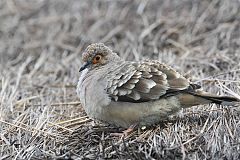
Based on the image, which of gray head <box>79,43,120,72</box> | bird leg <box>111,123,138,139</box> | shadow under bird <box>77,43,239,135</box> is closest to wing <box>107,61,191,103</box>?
shadow under bird <box>77,43,239,135</box>

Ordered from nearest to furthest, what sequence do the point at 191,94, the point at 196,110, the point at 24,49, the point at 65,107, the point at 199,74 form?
the point at 191,94
the point at 196,110
the point at 65,107
the point at 199,74
the point at 24,49

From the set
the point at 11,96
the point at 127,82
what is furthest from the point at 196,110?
the point at 11,96

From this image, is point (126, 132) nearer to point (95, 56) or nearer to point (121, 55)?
point (95, 56)

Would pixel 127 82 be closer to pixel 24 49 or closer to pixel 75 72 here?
pixel 75 72

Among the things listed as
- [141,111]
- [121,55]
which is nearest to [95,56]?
[141,111]

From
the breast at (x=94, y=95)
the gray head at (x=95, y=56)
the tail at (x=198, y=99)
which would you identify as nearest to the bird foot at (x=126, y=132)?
the breast at (x=94, y=95)

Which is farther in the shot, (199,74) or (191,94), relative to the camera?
(199,74)

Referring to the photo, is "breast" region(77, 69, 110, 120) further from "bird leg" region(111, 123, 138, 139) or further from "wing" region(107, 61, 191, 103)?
"bird leg" region(111, 123, 138, 139)

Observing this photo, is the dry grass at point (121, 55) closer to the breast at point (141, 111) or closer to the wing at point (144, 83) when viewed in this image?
the breast at point (141, 111)
